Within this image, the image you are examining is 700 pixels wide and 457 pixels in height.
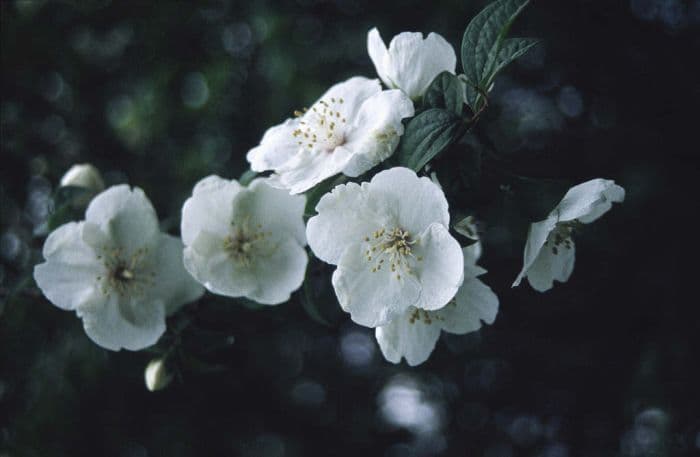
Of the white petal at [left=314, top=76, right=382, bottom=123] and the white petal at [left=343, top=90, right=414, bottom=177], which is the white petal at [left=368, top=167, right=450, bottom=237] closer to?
the white petal at [left=343, top=90, right=414, bottom=177]

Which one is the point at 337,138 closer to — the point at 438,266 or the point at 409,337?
the point at 438,266

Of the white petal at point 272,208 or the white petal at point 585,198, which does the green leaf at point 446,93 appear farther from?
the white petal at point 272,208

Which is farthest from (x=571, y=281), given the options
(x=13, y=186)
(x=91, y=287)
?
(x=13, y=186)

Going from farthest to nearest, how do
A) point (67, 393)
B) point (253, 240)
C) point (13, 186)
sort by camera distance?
point (13, 186) → point (67, 393) → point (253, 240)

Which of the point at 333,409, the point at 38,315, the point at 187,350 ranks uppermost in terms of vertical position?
the point at 187,350

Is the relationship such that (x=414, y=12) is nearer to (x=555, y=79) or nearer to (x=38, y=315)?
(x=555, y=79)

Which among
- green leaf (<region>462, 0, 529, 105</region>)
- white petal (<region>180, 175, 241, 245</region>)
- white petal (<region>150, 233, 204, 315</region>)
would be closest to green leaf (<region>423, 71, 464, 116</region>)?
green leaf (<region>462, 0, 529, 105</region>)

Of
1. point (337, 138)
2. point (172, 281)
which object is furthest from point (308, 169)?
point (172, 281)
